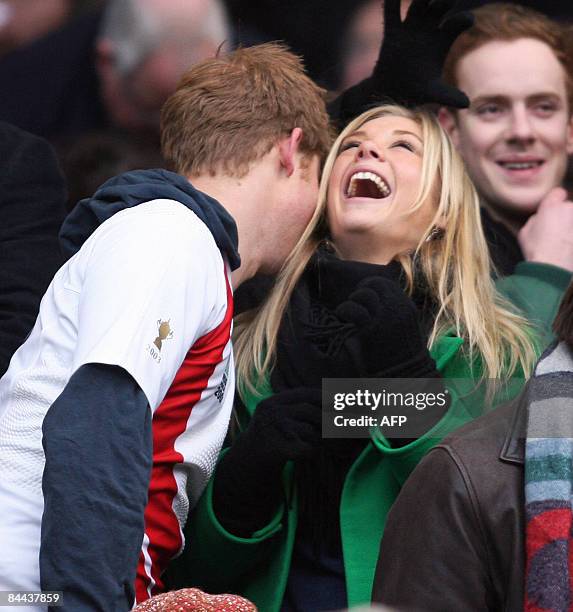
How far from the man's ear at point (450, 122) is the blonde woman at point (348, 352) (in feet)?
1.34

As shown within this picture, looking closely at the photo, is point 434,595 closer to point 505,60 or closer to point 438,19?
point 438,19

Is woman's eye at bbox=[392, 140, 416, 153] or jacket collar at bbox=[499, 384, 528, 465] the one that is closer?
jacket collar at bbox=[499, 384, 528, 465]

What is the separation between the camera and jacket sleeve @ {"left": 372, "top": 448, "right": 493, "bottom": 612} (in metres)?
2.20

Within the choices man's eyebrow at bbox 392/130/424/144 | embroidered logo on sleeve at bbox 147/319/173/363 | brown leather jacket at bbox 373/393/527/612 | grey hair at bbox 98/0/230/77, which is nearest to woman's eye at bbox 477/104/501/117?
man's eyebrow at bbox 392/130/424/144

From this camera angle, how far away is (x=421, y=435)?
8.89 ft

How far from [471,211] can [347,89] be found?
0.54m

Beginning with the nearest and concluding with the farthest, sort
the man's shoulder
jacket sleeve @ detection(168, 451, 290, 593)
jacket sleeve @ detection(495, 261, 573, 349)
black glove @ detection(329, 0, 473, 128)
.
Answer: the man's shoulder → jacket sleeve @ detection(168, 451, 290, 593) → jacket sleeve @ detection(495, 261, 573, 349) → black glove @ detection(329, 0, 473, 128)

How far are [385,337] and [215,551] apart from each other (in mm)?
562

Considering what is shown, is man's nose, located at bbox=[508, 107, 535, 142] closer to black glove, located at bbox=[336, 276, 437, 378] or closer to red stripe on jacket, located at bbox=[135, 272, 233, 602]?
→ black glove, located at bbox=[336, 276, 437, 378]

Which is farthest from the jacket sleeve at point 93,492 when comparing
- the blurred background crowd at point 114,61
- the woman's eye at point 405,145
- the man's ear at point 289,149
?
the blurred background crowd at point 114,61

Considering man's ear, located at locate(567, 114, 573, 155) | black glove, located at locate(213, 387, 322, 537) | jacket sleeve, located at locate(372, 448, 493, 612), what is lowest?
jacket sleeve, located at locate(372, 448, 493, 612)

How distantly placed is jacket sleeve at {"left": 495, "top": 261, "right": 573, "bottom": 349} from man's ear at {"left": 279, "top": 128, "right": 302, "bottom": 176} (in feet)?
2.21

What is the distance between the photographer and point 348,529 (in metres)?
2.74

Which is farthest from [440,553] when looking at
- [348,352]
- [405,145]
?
[405,145]
